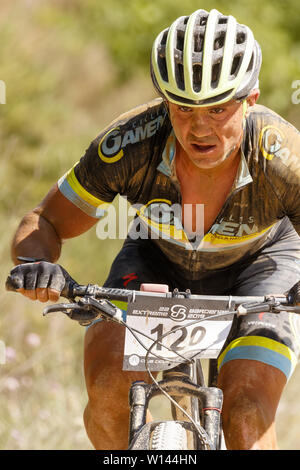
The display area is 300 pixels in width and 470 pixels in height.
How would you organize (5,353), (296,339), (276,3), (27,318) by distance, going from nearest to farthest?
1. (296,339)
2. (5,353)
3. (27,318)
4. (276,3)

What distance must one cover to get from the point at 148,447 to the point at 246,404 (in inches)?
23.8

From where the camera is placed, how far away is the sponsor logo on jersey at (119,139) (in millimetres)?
3566

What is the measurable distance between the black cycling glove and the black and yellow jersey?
785 millimetres

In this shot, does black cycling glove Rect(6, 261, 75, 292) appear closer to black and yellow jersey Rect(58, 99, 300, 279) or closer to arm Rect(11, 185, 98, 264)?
arm Rect(11, 185, 98, 264)

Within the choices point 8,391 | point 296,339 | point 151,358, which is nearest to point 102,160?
point 151,358

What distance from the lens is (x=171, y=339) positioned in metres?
3.03

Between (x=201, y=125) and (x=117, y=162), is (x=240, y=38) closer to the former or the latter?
(x=201, y=125)

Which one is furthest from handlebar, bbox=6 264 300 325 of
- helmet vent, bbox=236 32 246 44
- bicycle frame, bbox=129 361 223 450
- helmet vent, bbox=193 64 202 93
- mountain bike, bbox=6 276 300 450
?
helmet vent, bbox=236 32 246 44

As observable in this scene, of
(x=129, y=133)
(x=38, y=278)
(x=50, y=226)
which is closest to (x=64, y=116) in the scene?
(x=50, y=226)

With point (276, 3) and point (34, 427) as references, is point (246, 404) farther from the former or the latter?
point (276, 3)

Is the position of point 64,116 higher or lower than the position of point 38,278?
higher

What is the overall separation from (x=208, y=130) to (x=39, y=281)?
1021mm

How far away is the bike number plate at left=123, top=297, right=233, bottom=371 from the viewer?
2916 mm

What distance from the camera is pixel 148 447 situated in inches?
110
